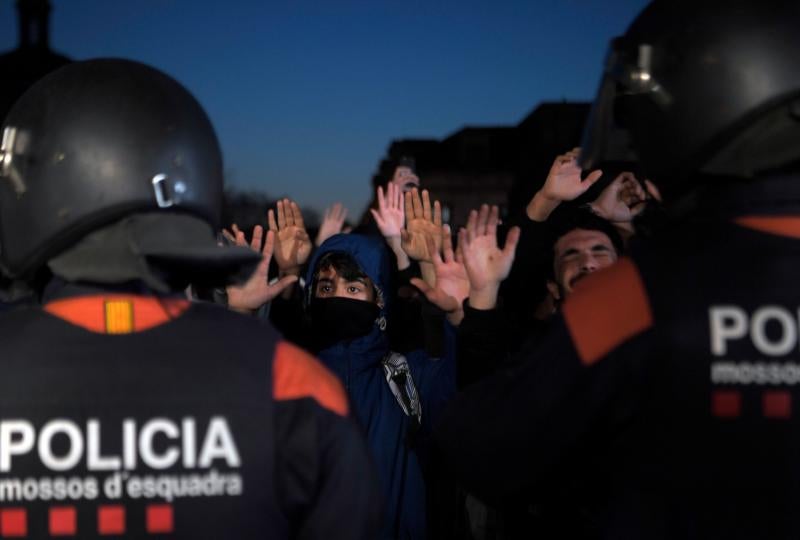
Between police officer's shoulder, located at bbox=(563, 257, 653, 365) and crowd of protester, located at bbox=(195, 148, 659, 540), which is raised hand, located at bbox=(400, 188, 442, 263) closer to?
crowd of protester, located at bbox=(195, 148, 659, 540)

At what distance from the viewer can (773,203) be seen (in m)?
1.79

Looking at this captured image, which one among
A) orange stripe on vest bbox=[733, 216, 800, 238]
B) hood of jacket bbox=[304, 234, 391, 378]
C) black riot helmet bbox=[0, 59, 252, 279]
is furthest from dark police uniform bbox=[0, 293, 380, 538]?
hood of jacket bbox=[304, 234, 391, 378]

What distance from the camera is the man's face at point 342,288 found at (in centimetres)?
386

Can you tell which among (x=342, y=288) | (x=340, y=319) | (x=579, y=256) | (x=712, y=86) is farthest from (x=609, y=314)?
(x=342, y=288)

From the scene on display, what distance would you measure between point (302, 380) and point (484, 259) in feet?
4.62

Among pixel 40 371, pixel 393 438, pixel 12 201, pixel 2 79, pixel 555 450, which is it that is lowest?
pixel 393 438

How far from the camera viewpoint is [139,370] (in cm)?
172

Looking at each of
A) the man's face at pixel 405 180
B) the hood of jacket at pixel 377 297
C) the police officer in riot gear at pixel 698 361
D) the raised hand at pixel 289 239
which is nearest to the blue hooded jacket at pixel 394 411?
the hood of jacket at pixel 377 297

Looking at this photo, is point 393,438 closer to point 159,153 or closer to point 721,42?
point 159,153

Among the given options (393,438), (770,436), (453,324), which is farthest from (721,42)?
(393,438)

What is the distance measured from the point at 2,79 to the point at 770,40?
128 feet

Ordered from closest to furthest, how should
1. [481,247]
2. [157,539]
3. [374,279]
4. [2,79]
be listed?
1. [157,539]
2. [481,247]
3. [374,279]
4. [2,79]

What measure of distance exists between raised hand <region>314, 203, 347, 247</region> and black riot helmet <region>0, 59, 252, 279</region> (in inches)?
110

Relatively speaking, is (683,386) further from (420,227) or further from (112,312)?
(420,227)
